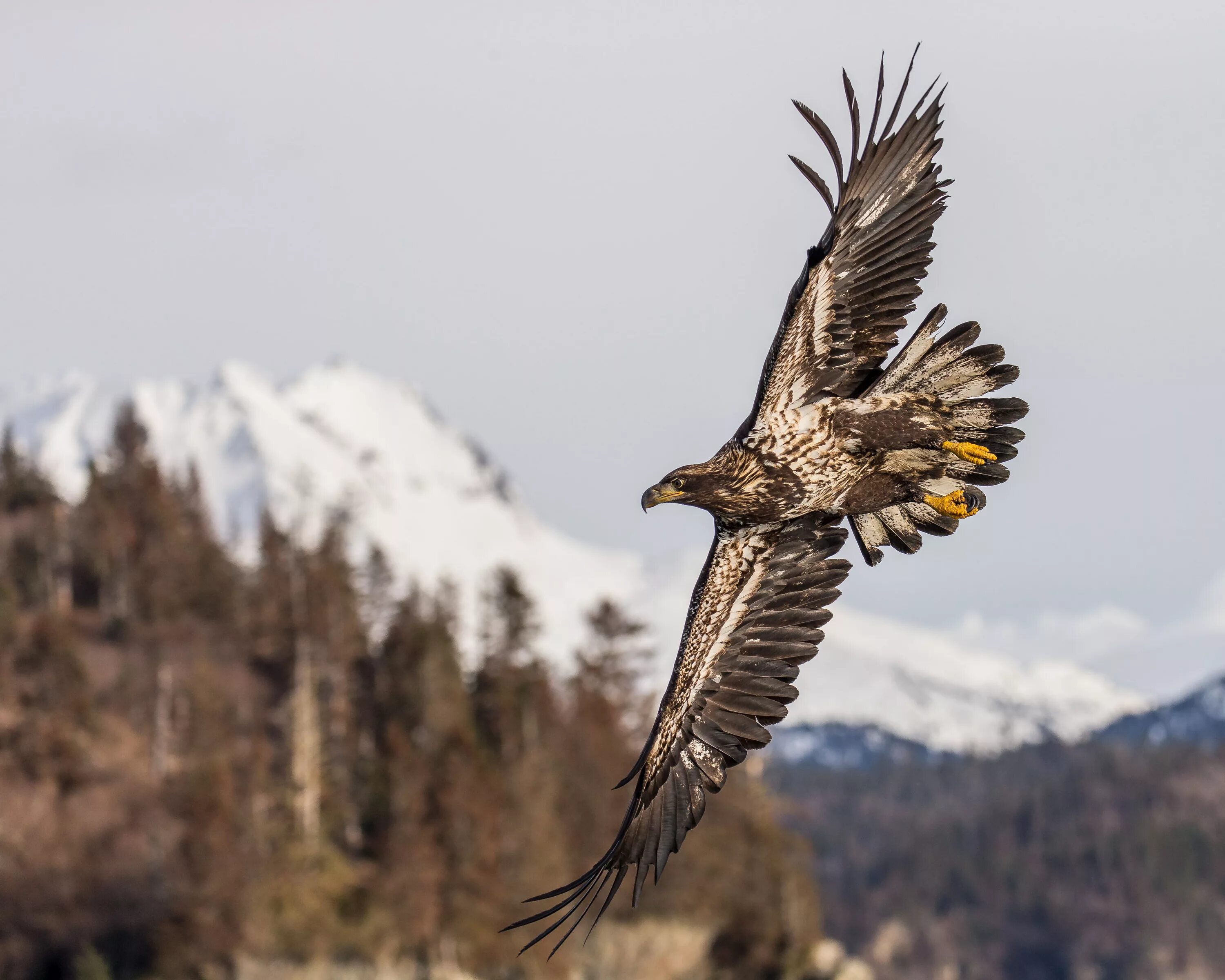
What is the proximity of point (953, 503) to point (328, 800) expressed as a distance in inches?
1922

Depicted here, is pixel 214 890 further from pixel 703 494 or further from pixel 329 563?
pixel 703 494

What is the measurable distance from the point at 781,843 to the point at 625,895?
5.50 meters

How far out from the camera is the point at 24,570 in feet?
247

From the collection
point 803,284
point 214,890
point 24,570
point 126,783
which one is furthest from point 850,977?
point 803,284

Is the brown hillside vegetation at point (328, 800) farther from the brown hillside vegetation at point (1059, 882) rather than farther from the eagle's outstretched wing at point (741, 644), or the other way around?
the brown hillside vegetation at point (1059, 882)

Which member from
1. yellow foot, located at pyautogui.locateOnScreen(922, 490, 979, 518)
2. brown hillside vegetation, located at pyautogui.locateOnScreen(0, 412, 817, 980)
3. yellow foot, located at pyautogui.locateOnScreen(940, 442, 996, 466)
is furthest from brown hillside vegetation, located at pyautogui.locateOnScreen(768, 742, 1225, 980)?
yellow foot, located at pyautogui.locateOnScreen(940, 442, 996, 466)

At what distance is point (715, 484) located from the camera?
33.5 ft

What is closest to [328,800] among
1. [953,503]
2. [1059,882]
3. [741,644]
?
[741,644]

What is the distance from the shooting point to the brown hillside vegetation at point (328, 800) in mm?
50438

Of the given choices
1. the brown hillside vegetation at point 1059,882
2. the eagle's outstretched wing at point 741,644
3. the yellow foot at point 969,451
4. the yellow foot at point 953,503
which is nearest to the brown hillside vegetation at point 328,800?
the eagle's outstretched wing at point 741,644

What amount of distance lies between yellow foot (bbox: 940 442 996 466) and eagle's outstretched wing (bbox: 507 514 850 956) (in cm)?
100

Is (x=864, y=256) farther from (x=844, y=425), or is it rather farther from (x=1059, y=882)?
(x=1059, y=882)

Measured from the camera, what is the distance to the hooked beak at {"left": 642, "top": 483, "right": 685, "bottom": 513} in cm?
1009

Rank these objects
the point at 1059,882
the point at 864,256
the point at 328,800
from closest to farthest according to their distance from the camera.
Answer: the point at 864,256
the point at 328,800
the point at 1059,882
